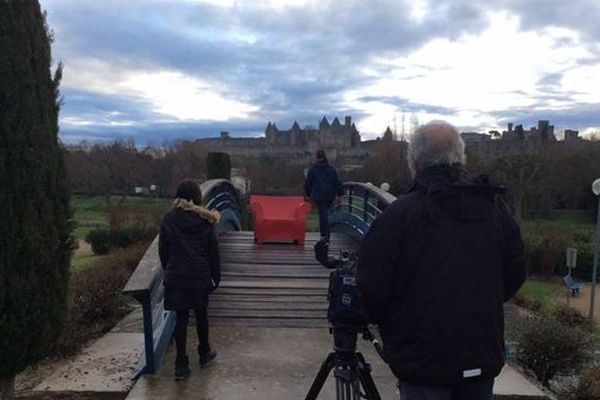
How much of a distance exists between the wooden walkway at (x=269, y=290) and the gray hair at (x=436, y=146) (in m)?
4.81

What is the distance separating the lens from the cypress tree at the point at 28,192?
14.2ft

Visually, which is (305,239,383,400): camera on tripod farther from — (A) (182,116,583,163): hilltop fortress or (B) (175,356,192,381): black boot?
(A) (182,116,583,163): hilltop fortress

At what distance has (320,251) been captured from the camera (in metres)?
3.34

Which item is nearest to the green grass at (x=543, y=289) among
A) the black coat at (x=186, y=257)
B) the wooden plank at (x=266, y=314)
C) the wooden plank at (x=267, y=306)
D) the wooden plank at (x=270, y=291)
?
the wooden plank at (x=270, y=291)

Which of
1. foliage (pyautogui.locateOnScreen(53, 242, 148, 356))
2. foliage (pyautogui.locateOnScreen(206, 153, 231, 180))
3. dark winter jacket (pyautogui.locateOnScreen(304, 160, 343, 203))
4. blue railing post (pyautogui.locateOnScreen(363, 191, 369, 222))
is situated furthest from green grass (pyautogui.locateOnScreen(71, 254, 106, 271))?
blue railing post (pyautogui.locateOnScreen(363, 191, 369, 222))

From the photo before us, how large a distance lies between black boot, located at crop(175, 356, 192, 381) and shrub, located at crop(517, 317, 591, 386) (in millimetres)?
4481

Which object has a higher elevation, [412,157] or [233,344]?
[412,157]

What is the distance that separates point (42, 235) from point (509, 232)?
3342 mm

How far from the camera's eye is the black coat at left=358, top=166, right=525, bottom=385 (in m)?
2.45

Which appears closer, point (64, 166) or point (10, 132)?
point (10, 132)

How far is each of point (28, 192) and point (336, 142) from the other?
77803mm

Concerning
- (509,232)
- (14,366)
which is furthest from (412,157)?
(14,366)

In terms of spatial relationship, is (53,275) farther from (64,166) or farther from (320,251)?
(320,251)

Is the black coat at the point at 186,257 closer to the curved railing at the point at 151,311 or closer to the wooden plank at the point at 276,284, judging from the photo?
the curved railing at the point at 151,311
